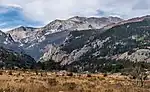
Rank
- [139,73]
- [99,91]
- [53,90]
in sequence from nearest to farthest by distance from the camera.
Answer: [53,90] < [99,91] < [139,73]

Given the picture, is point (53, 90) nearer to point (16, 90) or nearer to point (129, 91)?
point (16, 90)

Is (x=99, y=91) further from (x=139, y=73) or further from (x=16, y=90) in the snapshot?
(x=139, y=73)

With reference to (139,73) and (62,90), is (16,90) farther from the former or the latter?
(139,73)

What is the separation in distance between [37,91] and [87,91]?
159 inches

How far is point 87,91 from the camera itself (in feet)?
74.7

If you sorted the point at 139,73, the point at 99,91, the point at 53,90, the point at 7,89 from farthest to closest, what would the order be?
1. the point at 139,73
2. the point at 99,91
3. the point at 53,90
4. the point at 7,89

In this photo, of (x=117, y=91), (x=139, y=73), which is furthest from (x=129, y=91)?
(x=139, y=73)

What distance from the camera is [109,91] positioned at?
76.9ft

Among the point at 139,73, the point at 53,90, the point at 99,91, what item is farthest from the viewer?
the point at 139,73

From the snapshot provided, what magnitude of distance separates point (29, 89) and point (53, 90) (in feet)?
5.74

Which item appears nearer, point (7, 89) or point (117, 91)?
point (7, 89)

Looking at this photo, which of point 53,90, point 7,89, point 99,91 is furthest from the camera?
point 99,91

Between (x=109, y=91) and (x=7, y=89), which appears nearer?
(x=7, y=89)

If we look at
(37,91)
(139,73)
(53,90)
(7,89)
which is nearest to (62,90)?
(53,90)
